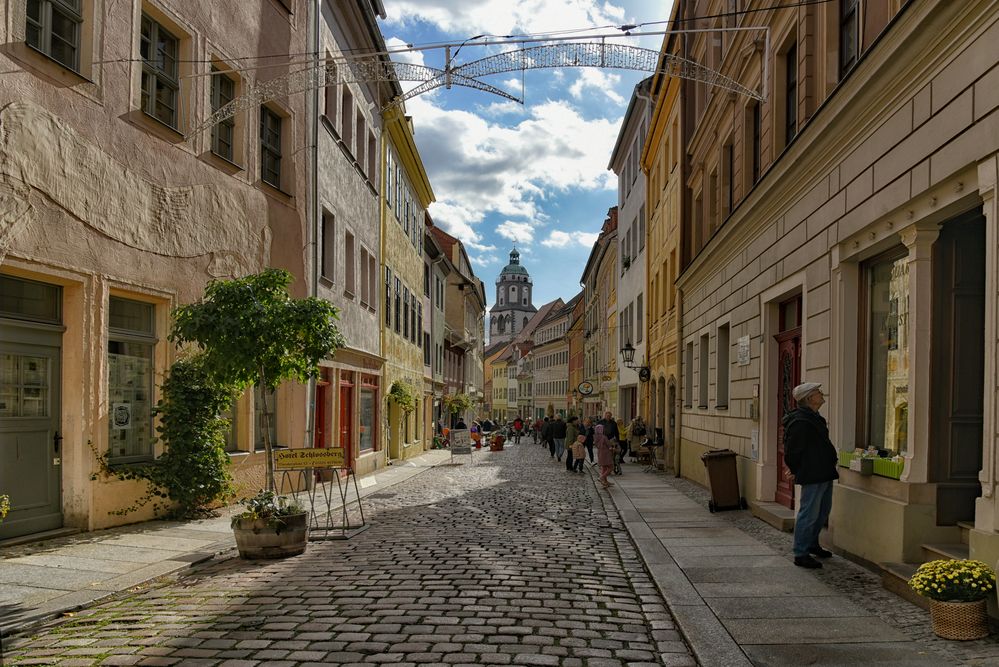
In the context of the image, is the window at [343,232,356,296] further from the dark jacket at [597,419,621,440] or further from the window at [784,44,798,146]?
the window at [784,44,798,146]

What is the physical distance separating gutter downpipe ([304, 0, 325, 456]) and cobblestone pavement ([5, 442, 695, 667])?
5903 millimetres

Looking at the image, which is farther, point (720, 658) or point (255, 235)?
point (255, 235)

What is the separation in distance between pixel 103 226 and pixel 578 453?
14688 millimetres

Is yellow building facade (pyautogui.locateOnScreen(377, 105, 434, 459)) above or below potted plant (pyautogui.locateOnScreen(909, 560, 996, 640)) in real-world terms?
above

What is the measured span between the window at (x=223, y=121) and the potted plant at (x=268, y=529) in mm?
6531

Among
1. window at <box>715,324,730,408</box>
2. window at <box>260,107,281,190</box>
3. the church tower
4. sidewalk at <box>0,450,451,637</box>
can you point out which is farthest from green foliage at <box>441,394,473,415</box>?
the church tower

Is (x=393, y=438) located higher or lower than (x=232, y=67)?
lower

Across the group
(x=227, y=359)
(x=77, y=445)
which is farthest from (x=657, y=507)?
(x=77, y=445)

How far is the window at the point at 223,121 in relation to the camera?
13.8 metres

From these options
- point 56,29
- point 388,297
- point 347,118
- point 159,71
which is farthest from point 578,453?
point 56,29

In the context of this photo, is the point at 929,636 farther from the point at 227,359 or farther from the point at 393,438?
the point at 393,438

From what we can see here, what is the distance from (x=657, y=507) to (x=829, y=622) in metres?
7.73

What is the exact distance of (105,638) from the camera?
5.90m

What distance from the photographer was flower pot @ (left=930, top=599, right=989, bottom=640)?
5.64 meters
